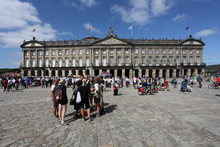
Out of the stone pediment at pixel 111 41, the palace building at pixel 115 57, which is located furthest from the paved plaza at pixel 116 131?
the stone pediment at pixel 111 41

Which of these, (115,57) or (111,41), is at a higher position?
(111,41)

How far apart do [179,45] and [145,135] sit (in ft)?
158

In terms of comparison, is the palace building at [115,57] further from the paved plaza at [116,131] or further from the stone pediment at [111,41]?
the paved plaza at [116,131]

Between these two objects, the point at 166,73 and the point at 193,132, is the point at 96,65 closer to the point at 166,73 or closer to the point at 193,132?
the point at 166,73

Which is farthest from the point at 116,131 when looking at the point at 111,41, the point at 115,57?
the point at 111,41

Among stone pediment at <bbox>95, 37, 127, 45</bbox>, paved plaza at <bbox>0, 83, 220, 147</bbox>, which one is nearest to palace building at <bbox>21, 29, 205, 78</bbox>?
stone pediment at <bbox>95, 37, 127, 45</bbox>

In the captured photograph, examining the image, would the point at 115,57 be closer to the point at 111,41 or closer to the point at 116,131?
the point at 111,41

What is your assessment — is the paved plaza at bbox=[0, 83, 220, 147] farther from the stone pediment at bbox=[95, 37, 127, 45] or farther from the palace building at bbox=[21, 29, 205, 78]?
the stone pediment at bbox=[95, 37, 127, 45]

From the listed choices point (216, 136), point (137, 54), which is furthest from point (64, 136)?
point (137, 54)

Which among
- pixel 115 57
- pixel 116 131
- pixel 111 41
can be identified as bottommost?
pixel 116 131

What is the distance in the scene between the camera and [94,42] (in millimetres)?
40875

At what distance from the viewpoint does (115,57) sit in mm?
41031

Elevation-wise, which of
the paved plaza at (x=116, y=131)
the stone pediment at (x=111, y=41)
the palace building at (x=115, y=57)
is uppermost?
the stone pediment at (x=111, y=41)

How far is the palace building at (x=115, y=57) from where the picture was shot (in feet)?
134
